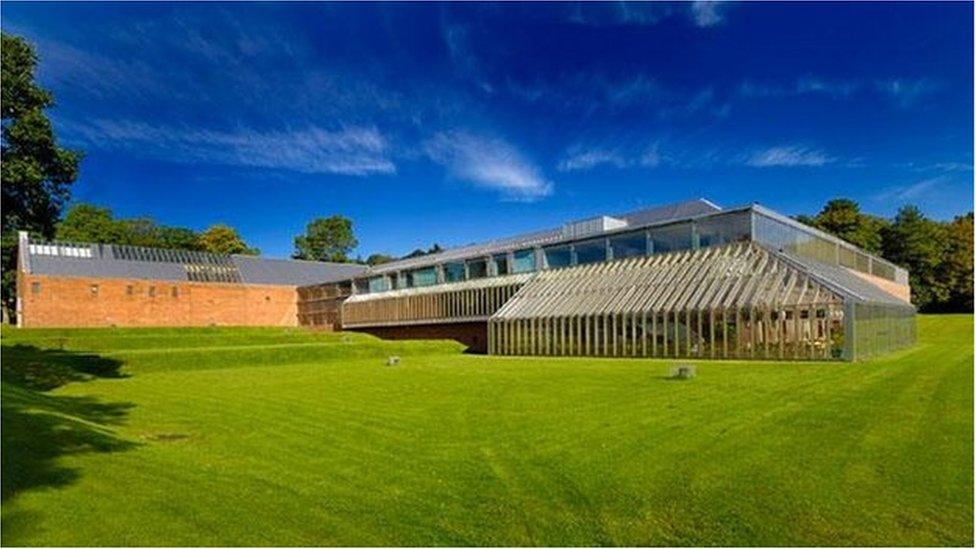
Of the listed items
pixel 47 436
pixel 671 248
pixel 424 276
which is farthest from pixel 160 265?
pixel 47 436

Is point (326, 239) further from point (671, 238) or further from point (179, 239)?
point (671, 238)

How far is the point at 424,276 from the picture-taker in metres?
51.5

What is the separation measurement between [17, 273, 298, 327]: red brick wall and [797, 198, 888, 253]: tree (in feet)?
186

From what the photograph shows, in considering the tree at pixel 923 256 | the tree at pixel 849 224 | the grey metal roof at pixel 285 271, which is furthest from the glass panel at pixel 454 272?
the tree at pixel 923 256

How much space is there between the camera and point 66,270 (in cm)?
5025

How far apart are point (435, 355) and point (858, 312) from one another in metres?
22.6

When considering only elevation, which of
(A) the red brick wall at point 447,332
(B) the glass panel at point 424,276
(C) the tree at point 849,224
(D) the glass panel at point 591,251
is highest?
(C) the tree at point 849,224

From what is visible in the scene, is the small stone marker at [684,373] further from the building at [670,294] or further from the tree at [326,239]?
the tree at [326,239]

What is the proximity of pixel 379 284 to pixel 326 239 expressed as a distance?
135 ft

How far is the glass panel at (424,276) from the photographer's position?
166ft

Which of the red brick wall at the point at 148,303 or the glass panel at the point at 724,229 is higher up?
the glass panel at the point at 724,229

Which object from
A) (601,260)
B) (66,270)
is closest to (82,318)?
(66,270)

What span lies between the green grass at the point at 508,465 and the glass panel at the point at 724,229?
14.9 metres

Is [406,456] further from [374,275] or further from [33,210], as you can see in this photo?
[374,275]
